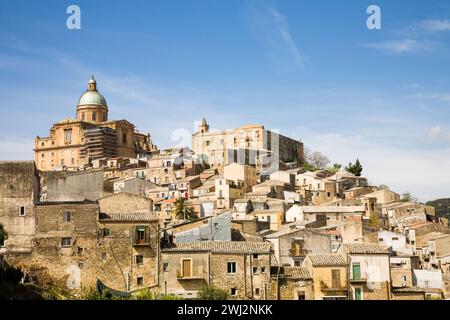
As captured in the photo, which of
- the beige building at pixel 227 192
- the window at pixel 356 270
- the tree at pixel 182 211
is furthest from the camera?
the beige building at pixel 227 192

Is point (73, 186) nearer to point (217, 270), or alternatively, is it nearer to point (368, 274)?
point (217, 270)

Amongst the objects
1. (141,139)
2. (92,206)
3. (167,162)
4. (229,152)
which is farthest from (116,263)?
(141,139)

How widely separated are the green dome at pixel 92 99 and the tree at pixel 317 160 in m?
30.7

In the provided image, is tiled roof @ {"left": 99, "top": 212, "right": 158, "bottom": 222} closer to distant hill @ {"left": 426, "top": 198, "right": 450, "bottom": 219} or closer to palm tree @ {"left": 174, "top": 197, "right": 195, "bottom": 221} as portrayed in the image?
palm tree @ {"left": 174, "top": 197, "right": 195, "bottom": 221}

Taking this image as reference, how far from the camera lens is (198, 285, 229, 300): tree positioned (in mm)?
31641

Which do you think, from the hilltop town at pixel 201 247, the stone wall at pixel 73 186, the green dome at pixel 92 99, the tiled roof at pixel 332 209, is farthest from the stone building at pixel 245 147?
the stone wall at pixel 73 186

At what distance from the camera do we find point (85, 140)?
8956 cm

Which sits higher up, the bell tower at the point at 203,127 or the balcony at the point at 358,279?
the bell tower at the point at 203,127

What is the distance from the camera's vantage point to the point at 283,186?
6962cm

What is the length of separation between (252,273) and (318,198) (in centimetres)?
3810

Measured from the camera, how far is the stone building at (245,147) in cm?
8606

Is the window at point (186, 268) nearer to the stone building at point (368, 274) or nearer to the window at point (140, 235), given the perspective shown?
the window at point (140, 235)

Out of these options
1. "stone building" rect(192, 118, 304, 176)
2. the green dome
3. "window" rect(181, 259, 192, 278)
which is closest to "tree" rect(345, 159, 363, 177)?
"stone building" rect(192, 118, 304, 176)
